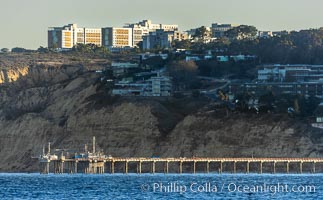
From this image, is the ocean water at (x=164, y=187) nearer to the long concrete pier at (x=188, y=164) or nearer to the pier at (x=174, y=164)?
the long concrete pier at (x=188, y=164)

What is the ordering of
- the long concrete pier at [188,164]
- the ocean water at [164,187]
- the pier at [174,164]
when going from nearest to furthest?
the ocean water at [164,187], the long concrete pier at [188,164], the pier at [174,164]

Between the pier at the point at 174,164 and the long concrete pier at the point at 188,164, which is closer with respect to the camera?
the long concrete pier at the point at 188,164

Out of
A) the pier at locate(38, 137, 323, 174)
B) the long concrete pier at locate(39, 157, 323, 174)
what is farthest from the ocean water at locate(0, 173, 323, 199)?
the pier at locate(38, 137, 323, 174)

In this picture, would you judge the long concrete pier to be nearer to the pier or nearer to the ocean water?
the pier

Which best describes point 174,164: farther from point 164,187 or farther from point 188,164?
point 164,187

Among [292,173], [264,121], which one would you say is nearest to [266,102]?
[264,121]

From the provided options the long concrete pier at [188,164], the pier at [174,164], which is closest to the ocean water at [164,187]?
the long concrete pier at [188,164]

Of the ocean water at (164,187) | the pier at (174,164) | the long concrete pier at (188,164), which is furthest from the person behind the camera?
the pier at (174,164)

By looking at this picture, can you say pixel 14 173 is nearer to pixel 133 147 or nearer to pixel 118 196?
pixel 133 147
